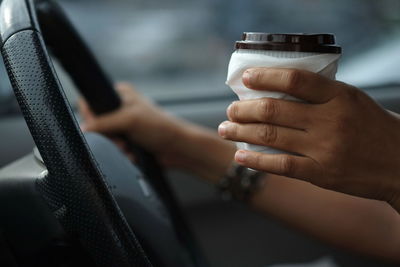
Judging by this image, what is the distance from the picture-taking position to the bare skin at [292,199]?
3.31 feet

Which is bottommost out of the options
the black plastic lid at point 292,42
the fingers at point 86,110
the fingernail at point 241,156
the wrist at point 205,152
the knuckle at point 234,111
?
the wrist at point 205,152

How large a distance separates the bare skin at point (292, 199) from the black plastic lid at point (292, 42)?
542mm

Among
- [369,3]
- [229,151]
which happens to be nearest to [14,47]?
[229,151]

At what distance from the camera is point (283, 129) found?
47 centimetres

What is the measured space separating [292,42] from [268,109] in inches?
2.2

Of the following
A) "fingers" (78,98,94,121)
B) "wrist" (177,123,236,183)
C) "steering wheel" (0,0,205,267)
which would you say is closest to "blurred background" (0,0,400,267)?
"wrist" (177,123,236,183)

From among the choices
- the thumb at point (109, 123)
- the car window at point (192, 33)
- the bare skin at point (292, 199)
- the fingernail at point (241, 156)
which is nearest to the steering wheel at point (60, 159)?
the fingernail at point (241, 156)

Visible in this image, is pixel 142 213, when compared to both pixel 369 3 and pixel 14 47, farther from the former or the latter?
pixel 369 3

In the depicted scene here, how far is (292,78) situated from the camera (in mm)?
441

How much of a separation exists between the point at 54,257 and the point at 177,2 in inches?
59.0

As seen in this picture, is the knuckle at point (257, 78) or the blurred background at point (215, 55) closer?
the knuckle at point (257, 78)

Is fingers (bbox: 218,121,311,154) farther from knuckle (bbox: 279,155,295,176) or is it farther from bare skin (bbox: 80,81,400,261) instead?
bare skin (bbox: 80,81,400,261)

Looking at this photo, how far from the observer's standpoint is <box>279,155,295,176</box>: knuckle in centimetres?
47

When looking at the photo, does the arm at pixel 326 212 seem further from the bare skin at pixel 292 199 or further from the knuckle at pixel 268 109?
the knuckle at pixel 268 109
